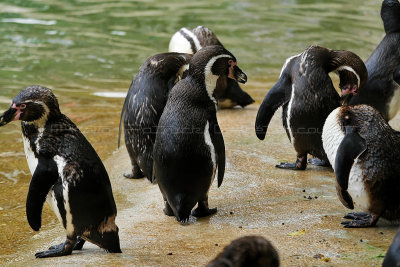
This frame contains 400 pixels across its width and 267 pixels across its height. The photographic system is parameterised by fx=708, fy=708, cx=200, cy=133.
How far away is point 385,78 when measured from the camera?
702 cm

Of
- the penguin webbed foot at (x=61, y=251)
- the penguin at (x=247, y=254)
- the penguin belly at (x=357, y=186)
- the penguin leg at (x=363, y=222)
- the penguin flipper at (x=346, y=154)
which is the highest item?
the penguin at (x=247, y=254)

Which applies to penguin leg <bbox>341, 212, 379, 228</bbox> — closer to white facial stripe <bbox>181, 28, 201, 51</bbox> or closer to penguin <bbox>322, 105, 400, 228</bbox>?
penguin <bbox>322, 105, 400, 228</bbox>

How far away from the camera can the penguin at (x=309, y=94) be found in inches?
234

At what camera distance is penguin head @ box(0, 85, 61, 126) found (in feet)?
14.3

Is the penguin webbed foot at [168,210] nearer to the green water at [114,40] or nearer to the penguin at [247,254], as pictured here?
the green water at [114,40]

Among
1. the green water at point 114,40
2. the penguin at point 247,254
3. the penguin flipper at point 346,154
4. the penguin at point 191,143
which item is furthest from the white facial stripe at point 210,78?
the penguin at point 247,254

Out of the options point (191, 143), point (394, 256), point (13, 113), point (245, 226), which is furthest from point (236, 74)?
point (394, 256)

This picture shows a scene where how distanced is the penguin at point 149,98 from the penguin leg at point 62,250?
1.77 m

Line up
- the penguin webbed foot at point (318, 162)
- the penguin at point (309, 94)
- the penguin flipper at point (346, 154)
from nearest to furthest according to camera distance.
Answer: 1. the penguin flipper at point (346, 154)
2. the penguin at point (309, 94)
3. the penguin webbed foot at point (318, 162)

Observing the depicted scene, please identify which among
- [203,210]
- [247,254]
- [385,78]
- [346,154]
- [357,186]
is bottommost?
[203,210]

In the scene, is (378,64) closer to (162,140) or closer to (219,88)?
(219,88)

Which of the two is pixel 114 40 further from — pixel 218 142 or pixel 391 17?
pixel 218 142

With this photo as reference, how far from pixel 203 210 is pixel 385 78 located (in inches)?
111

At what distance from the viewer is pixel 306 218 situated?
487 cm
